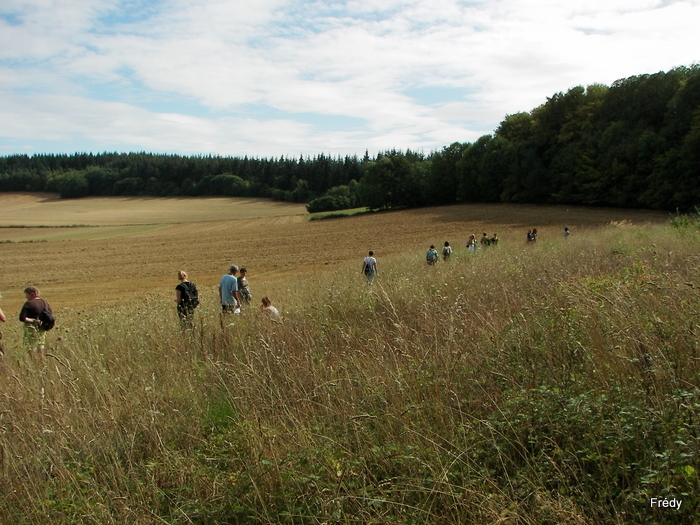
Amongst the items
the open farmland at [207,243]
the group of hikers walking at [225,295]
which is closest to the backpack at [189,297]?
the group of hikers walking at [225,295]

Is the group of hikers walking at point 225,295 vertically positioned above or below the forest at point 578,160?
below

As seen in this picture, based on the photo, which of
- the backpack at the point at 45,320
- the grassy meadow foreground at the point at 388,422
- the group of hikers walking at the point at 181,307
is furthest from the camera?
the backpack at the point at 45,320

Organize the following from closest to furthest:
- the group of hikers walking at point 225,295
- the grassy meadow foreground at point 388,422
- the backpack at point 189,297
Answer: the grassy meadow foreground at point 388,422, the group of hikers walking at point 225,295, the backpack at point 189,297

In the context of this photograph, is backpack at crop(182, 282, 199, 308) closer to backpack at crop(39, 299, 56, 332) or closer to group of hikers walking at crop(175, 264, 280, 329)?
group of hikers walking at crop(175, 264, 280, 329)

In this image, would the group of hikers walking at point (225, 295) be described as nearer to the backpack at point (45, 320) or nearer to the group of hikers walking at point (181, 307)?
the group of hikers walking at point (181, 307)

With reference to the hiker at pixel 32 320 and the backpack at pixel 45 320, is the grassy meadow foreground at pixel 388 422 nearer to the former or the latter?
the hiker at pixel 32 320

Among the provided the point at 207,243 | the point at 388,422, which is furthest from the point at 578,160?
the point at 388,422

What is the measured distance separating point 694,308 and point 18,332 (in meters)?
11.3

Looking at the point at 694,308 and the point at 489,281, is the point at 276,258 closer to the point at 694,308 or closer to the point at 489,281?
the point at 489,281

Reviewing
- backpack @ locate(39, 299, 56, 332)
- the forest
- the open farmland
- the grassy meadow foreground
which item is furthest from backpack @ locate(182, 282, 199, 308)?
the forest

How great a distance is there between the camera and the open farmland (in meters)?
28.1

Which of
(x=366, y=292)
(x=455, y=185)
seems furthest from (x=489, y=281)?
(x=455, y=185)

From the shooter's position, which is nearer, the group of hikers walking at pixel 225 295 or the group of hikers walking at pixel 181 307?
the group of hikers walking at pixel 181 307

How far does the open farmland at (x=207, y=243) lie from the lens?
28109mm
